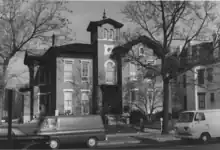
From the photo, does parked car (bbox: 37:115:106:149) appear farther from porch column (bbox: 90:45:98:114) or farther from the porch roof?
the porch roof

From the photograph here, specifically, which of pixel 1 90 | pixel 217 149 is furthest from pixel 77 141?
pixel 1 90

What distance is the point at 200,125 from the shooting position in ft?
61.5

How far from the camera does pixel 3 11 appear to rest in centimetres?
2373

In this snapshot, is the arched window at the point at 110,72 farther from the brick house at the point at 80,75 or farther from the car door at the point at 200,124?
the car door at the point at 200,124

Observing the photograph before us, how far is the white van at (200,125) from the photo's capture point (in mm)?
18609

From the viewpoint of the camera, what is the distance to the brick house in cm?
3381

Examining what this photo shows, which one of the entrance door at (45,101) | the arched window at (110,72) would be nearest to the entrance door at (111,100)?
the arched window at (110,72)

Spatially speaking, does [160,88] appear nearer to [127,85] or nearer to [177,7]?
[127,85]

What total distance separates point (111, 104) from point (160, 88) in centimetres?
599

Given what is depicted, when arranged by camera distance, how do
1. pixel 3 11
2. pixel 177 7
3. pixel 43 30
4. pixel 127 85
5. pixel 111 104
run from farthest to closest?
pixel 111 104 < pixel 127 85 < pixel 43 30 < pixel 3 11 < pixel 177 7

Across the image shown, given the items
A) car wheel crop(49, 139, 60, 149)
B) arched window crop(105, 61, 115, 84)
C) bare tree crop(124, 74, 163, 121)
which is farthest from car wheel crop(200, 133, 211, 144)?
arched window crop(105, 61, 115, 84)

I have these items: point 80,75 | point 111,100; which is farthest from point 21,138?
point 111,100

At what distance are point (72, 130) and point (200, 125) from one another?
7934 millimetres

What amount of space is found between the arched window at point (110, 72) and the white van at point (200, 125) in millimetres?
16012
